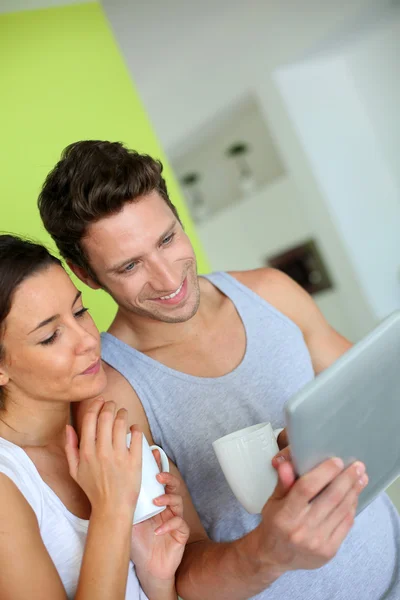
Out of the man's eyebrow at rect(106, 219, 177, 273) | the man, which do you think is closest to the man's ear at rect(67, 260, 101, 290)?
the man

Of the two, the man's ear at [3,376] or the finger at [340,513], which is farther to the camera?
the man's ear at [3,376]

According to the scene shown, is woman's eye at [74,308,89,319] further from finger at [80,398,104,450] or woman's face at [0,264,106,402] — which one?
finger at [80,398,104,450]

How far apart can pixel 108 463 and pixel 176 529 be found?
218 millimetres

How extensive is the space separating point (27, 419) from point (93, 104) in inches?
46.4

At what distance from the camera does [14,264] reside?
1.09 m

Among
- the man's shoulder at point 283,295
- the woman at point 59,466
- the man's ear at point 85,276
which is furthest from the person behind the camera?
the man's shoulder at point 283,295

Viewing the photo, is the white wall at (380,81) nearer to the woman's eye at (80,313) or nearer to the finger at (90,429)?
the woman's eye at (80,313)

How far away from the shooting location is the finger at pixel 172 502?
106 centimetres

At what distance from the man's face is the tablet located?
50 cm

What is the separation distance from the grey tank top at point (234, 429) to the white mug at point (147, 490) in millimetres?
273

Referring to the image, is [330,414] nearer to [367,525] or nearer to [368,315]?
[367,525]

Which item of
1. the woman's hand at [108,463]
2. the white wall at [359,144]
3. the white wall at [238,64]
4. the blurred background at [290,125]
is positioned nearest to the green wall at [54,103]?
the woman's hand at [108,463]

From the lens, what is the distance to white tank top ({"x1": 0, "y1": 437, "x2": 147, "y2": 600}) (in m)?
1.06

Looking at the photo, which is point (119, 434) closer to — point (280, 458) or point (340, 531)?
point (280, 458)
